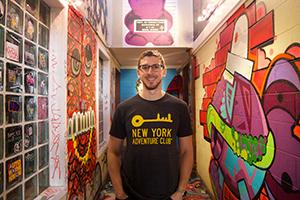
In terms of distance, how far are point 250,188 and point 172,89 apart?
4.36 metres

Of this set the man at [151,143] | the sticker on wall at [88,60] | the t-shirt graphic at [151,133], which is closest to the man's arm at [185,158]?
the man at [151,143]

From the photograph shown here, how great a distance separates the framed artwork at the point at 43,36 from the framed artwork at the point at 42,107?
0.40m

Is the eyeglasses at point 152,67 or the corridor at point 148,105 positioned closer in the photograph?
the corridor at point 148,105

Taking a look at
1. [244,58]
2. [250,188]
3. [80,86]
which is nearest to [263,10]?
[244,58]

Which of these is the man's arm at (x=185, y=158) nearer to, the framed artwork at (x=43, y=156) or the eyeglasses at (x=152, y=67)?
the eyeglasses at (x=152, y=67)

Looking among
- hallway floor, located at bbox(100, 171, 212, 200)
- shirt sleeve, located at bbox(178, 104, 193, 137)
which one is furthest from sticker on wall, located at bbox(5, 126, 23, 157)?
hallway floor, located at bbox(100, 171, 212, 200)

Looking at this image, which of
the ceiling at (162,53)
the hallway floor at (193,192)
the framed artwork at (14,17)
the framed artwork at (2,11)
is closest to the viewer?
the framed artwork at (2,11)

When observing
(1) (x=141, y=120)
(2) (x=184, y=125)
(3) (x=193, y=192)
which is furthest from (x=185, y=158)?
(3) (x=193, y=192)

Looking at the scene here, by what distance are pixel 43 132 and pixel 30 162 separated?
247 mm

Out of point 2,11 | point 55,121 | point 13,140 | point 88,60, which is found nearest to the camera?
point 2,11

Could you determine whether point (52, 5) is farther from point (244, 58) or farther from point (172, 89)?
point (172, 89)

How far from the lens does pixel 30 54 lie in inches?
58.0

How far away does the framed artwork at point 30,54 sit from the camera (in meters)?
1.42

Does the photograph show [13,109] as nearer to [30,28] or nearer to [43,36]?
[30,28]
